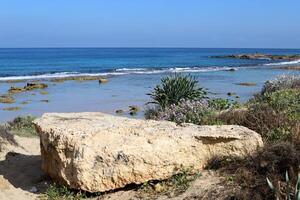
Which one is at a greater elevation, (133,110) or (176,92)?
(176,92)

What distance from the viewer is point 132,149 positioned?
7430 millimetres

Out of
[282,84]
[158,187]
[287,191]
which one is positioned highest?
[287,191]

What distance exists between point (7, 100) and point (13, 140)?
50.8ft

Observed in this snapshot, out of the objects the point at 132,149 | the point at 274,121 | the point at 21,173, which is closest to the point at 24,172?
the point at 21,173

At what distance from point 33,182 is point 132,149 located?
7.63 ft

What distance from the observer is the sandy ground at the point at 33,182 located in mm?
6884

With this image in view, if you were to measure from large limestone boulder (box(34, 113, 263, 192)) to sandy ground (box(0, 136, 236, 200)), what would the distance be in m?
0.26

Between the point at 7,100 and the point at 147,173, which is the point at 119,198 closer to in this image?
the point at 147,173

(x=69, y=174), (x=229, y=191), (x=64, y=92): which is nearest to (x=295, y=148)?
(x=229, y=191)

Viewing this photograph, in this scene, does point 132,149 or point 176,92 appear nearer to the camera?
point 132,149

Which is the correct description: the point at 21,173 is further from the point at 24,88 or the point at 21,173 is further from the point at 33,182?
the point at 24,88

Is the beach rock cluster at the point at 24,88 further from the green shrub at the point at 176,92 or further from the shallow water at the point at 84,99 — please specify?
the green shrub at the point at 176,92

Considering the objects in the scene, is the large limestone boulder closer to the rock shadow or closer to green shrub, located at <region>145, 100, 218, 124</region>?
the rock shadow

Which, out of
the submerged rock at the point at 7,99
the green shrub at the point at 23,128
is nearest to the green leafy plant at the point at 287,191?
the green shrub at the point at 23,128
